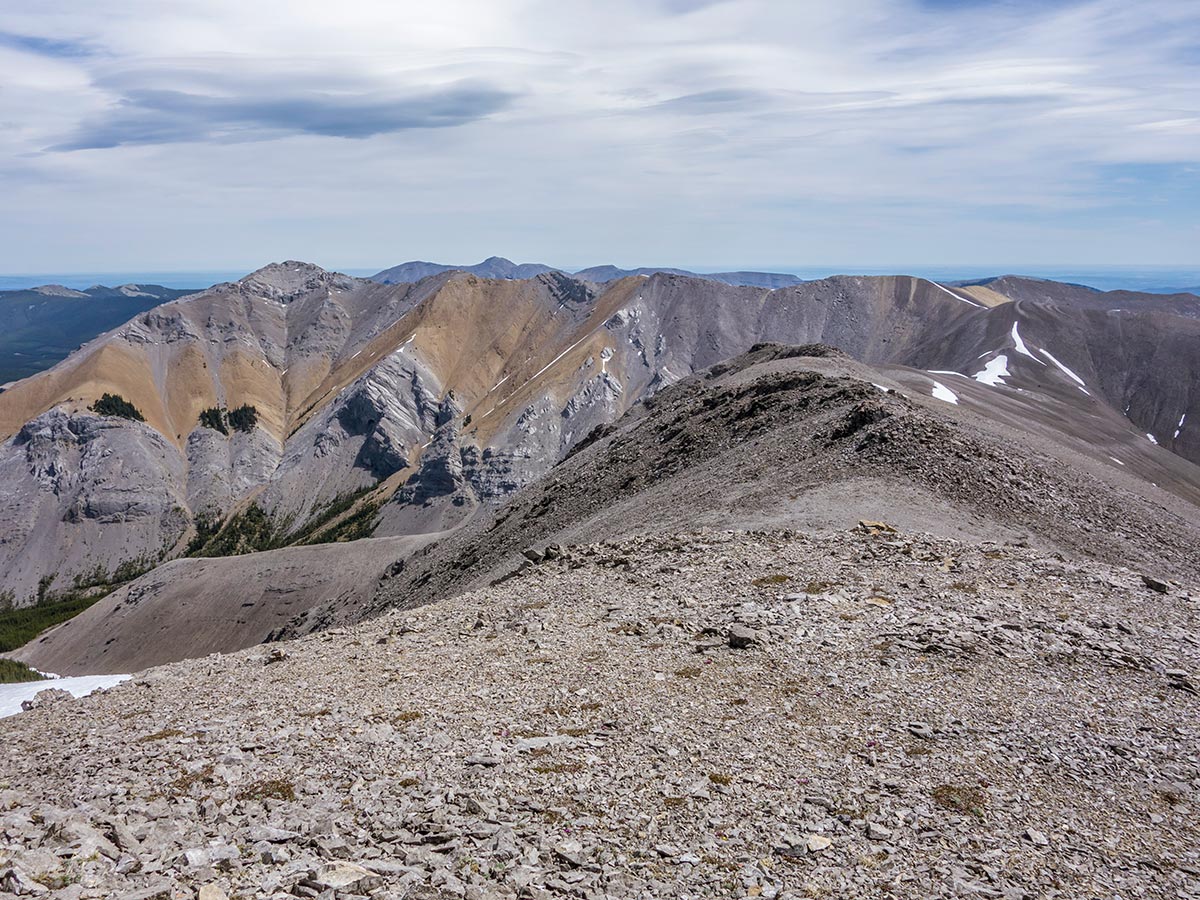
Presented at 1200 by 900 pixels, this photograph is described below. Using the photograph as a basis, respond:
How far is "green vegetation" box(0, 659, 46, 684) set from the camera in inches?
3634

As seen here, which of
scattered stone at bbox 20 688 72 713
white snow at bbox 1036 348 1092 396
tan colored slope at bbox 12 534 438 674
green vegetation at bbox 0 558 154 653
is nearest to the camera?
scattered stone at bbox 20 688 72 713

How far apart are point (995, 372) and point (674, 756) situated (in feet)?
479

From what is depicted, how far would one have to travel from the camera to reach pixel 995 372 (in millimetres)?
140125

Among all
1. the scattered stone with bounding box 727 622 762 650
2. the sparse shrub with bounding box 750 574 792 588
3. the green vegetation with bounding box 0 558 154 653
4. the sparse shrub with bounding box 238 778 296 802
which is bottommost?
the green vegetation with bounding box 0 558 154 653

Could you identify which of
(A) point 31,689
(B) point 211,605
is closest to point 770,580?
(A) point 31,689

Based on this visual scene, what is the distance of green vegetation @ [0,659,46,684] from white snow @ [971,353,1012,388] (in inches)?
5851

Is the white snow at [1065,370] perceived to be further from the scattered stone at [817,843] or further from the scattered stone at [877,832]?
the scattered stone at [817,843]

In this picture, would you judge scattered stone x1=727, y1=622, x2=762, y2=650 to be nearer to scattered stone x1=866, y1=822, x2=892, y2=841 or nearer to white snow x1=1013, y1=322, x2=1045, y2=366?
scattered stone x1=866, y1=822, x2=892, y2=841

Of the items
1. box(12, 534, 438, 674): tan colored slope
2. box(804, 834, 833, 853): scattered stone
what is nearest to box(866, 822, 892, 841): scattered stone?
box(804, 834, 833, 853): scattered stone

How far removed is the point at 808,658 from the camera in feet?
63.3

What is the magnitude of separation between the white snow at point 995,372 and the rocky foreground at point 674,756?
123 meters

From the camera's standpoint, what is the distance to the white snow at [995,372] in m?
134

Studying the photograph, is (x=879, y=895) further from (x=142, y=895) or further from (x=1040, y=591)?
(x=1040, y=591)

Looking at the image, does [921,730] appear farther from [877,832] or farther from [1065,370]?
[1065,370]
